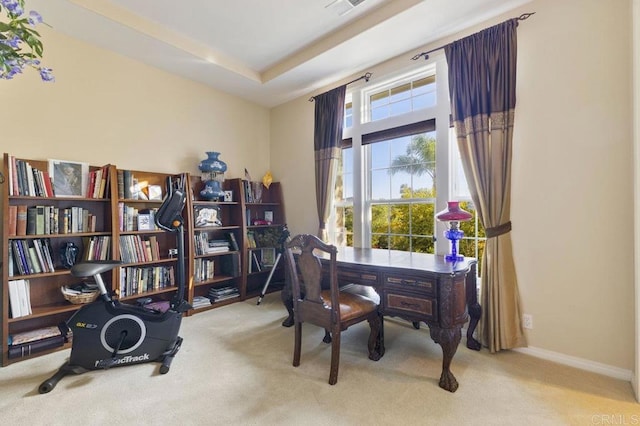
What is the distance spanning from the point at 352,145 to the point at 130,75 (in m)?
2.68

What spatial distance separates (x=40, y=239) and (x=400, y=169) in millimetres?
3559

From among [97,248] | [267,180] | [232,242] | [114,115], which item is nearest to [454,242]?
[232,242]

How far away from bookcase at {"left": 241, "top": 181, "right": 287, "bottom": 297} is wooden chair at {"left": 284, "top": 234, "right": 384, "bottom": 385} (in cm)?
183

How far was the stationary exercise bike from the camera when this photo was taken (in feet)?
6.95

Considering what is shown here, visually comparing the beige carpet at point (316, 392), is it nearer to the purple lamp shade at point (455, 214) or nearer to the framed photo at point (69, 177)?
the purple lamp shade at point (455, 214)

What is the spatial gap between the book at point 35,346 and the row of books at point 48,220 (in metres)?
0.90

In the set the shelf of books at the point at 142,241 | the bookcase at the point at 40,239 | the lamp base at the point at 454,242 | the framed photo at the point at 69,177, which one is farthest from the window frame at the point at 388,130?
the framed photo at the point at 69,177

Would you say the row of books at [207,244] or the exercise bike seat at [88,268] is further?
the row of books at [207,244]

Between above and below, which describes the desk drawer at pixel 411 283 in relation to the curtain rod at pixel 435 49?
below

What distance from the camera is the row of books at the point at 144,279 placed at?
9.75ft

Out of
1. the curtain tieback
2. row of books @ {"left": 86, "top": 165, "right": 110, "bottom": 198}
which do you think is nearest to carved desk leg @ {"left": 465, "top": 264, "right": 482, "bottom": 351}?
the curtain tieback

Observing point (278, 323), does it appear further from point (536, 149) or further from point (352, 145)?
point (536, 149)

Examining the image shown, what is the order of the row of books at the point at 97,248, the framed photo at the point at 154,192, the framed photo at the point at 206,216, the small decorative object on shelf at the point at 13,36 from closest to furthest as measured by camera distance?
1. the small decorative object on shelf at the point at 13,36
2. the row of books at the point at 97,248
3. the framed photo at the point at 154,192
4. the framed photo at the point at 206,216

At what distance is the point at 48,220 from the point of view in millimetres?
2527
